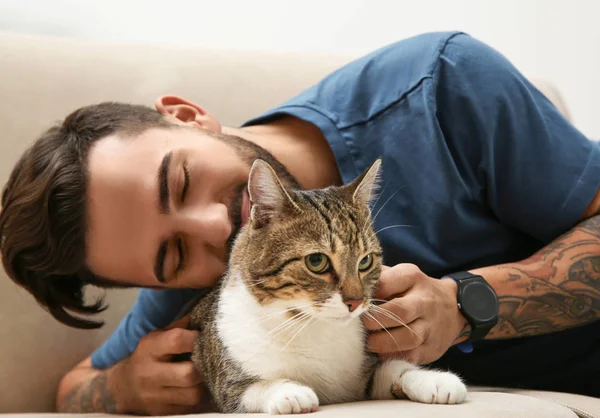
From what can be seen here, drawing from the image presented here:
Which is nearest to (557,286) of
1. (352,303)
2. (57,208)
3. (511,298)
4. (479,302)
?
(511,298)

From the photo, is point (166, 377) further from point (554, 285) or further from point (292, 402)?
point (554, 285)

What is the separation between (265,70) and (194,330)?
100cm

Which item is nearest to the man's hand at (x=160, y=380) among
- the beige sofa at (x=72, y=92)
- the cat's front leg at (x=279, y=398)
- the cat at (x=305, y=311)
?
the cat at (x=305, y=311)

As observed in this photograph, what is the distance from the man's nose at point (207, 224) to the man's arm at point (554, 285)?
1.74 ft

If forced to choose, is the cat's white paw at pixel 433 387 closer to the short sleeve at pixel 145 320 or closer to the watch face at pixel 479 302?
the watch face at pixel 479 302

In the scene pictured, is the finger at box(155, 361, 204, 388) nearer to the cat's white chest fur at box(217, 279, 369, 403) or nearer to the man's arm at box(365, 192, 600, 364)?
the cat's white chest fur at box(217, 279, 369, 403)

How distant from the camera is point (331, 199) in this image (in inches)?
47.0

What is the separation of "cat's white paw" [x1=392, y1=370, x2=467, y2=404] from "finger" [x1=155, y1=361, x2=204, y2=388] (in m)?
0.43

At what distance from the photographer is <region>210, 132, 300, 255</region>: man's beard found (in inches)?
54.0

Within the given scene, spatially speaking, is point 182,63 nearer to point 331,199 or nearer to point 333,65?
point 333,65

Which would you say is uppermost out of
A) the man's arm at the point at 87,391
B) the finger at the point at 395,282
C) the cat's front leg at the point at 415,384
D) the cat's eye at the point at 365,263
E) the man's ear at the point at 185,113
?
the man's ear at the point at 185,113

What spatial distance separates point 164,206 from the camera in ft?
4.23

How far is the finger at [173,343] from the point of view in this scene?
1.32 m

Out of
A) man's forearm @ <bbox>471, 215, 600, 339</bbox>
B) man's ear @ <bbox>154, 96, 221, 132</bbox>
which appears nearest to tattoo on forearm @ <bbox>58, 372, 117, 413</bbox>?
man's ear @ <bbox>154, 96, 221, 132</bbox>
